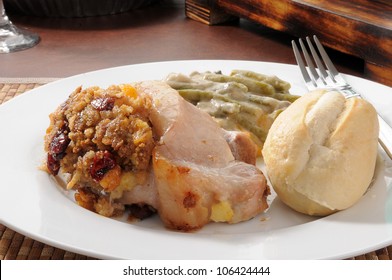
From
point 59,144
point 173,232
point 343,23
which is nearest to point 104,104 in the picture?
point 59,144

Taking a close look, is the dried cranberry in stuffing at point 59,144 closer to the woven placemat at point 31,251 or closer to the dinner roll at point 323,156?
the woven placemat at point 31,251

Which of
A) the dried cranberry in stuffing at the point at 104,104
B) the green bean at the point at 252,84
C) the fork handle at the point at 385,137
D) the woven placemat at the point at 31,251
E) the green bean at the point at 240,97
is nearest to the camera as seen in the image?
the woven placemat at the point at 31,251

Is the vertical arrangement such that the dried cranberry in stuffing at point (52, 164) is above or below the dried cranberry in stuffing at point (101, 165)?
below

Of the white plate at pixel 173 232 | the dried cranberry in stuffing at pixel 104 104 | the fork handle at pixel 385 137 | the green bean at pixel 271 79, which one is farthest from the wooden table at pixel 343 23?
the dried cranberry in stuffing at pixel 104 104

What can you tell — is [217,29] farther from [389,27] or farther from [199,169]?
[199,169]

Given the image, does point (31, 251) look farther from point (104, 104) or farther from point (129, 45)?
point (129, 45)

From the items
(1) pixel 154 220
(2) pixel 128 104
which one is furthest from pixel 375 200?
(2) pixel 128 104

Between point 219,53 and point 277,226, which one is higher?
point 277,226
